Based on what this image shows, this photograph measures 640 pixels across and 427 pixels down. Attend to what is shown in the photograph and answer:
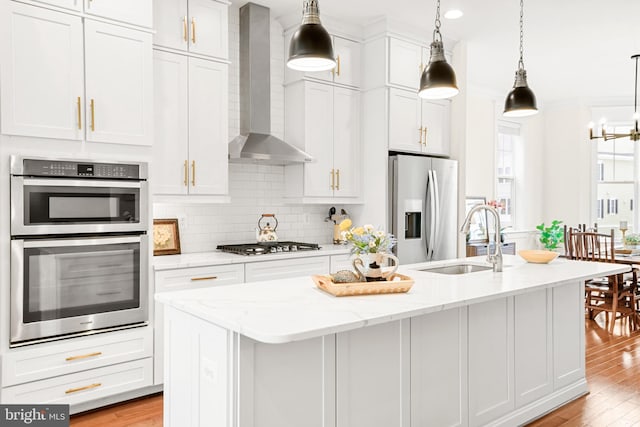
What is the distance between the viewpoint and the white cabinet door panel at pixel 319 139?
4.47m

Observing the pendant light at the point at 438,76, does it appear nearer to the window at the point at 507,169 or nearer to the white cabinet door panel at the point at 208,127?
the white cabinet door panel at the point at 208,127

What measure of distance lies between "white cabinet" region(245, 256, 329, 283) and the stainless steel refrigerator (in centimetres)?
81

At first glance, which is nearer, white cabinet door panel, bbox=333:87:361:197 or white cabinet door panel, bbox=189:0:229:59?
white cabinet door panel, bbox=189:0:229:59

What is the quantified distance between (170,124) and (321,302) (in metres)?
2.06

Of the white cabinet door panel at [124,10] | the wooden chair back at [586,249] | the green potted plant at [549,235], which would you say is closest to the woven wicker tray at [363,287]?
the white cabinet door panel at [124,10]

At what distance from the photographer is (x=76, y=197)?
3018 millimetres

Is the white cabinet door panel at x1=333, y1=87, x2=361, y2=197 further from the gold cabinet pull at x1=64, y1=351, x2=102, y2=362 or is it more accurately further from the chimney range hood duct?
the gold cabinet pull at x1=64, y1=351, x2=102, y2=362

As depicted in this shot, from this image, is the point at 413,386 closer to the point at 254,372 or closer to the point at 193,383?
the point at 254,372

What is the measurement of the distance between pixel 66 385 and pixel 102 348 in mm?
277

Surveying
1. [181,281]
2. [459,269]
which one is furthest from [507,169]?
[181,281]

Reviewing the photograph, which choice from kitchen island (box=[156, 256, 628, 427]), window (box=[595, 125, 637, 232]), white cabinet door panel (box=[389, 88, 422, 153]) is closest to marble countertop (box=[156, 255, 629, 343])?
kitchen island (box=[156, 256, 628, 427])

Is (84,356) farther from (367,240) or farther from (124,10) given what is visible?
(124,10)

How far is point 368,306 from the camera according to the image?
2.09 m

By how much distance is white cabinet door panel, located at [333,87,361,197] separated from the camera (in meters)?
4.68
